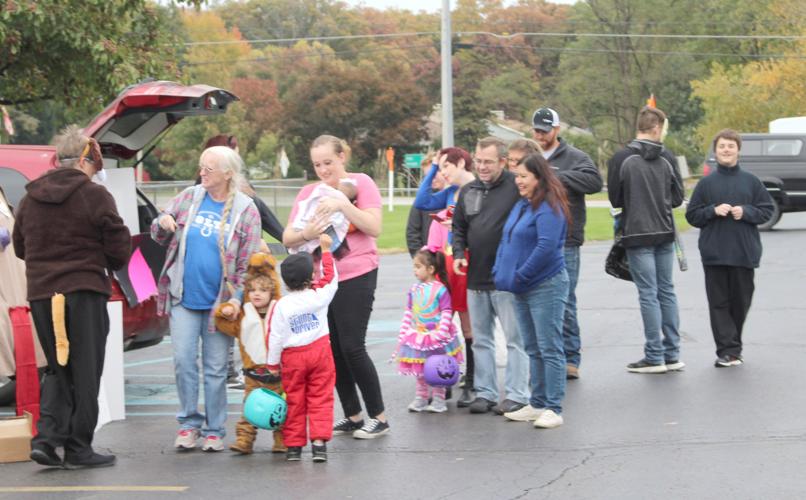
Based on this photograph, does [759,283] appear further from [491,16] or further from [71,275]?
[491,16]

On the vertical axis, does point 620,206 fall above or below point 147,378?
above

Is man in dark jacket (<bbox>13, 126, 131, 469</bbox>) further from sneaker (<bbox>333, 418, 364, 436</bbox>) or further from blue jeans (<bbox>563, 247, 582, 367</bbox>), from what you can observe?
blue jeans (<bbox>563, 247, 582, 367</bbox>)

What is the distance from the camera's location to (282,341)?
7.23 metres

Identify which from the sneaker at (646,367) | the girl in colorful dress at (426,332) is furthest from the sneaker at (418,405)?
the sneaker at (646,367)

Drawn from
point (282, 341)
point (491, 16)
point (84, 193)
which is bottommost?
point (282, 341)

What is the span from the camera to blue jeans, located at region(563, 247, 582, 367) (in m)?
9.53

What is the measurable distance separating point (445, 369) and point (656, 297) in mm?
2232

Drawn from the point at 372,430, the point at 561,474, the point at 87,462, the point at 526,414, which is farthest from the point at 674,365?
the point at 87,462

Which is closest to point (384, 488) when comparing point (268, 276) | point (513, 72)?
point (268, 276)

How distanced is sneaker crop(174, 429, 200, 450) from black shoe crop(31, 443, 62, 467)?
0.77 m

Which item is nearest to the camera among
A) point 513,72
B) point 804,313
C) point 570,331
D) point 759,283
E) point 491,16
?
point 570,331

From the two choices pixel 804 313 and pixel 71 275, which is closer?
pixel 71 275

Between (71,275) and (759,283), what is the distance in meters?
11.5

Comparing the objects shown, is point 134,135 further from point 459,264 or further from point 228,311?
point 459,264
